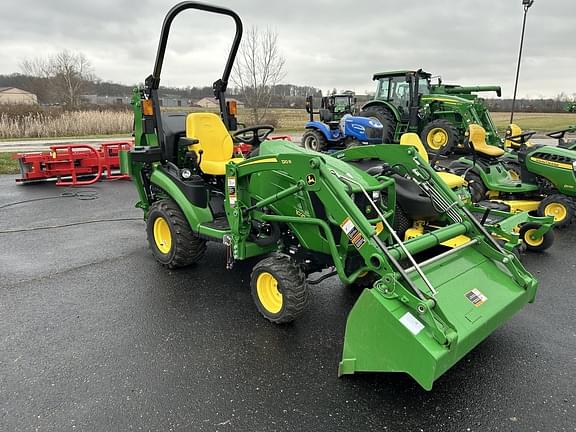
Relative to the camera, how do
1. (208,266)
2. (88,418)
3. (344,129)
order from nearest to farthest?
1. (88,418)
2. (208,266)
3. (344,129)

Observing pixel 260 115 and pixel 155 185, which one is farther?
pixel 260 115

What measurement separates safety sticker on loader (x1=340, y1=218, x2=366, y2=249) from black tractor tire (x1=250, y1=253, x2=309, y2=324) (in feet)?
2.03

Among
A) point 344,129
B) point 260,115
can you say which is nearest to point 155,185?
point 344,129

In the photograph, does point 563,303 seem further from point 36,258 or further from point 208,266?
point 36,258

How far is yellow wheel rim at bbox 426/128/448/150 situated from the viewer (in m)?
12.4

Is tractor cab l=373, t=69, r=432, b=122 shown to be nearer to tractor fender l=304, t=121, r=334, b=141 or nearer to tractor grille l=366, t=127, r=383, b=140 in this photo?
tractor grille l=366, t=127, r=383, b=140

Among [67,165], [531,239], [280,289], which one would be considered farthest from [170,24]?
[67,165]

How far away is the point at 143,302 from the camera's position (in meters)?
4.09

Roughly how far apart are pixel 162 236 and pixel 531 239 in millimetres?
4575

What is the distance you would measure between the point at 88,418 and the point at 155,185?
2.98 m

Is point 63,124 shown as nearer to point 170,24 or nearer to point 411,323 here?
point 170,24

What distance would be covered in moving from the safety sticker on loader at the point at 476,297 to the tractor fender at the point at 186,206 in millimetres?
2643

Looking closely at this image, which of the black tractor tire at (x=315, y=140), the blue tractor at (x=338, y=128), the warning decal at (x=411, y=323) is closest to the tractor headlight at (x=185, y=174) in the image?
the warning decal at (x=411, y=323)

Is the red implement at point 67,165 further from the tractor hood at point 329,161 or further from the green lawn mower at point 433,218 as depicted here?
the green lawn mower at point 433,218
